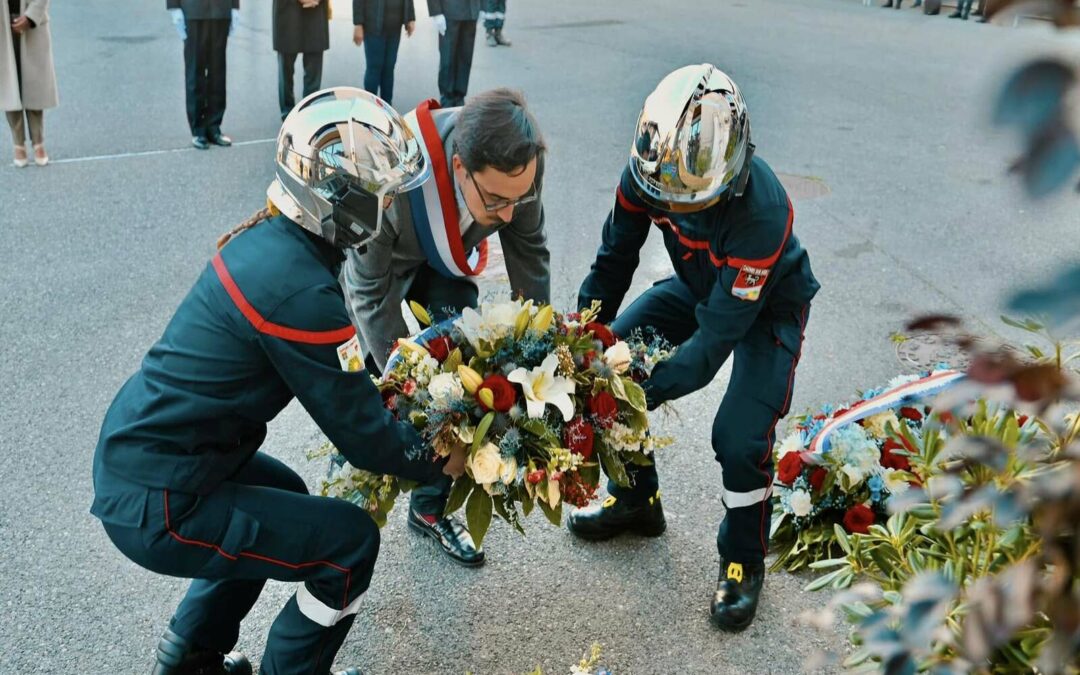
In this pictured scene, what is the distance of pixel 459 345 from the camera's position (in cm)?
322

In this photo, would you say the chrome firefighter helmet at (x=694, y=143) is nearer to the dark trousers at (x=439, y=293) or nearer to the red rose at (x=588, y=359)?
the red rose at (x=588, y=359)

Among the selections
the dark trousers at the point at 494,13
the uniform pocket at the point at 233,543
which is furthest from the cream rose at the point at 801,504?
the dark trousers at the point at 494,13

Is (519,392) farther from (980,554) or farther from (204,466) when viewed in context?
(980,554)

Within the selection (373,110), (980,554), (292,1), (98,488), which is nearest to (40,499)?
(98,488)

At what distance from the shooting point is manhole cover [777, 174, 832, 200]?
8016 millimetres

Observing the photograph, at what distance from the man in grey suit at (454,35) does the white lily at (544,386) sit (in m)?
7.47

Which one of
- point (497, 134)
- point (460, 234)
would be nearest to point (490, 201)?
point (497, 134)

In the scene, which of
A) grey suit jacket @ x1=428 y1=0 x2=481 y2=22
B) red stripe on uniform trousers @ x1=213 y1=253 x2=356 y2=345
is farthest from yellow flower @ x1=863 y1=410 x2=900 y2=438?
grey suit jacket @ x1=428 y1=0 x2=481 y2=22

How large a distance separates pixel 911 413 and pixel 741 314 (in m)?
1.28

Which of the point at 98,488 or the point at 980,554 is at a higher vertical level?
the point at 980,554

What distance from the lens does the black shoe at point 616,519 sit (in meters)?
3.95

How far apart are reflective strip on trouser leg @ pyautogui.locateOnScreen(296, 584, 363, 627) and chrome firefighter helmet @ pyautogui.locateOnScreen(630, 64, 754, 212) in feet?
5.21

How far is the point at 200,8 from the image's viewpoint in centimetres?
847

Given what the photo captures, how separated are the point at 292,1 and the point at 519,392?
7016 mm
